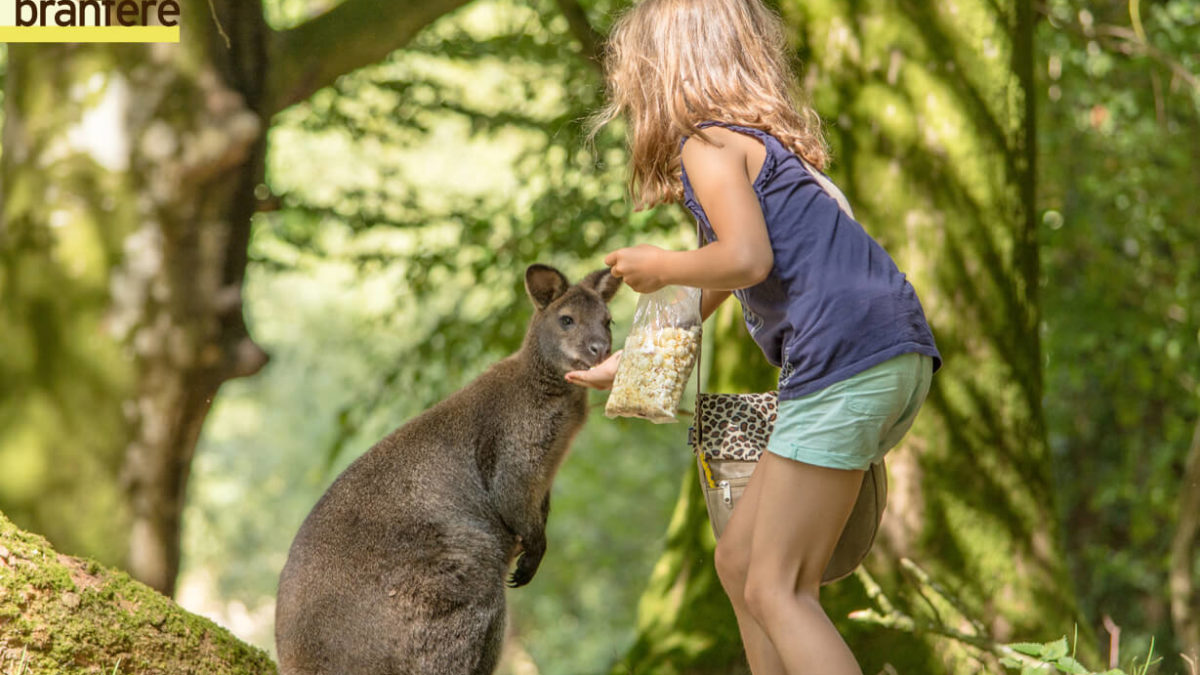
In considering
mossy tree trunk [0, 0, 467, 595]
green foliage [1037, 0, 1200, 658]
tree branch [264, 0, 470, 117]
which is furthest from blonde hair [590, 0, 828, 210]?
green foliage [1037, 0, 1200, 658]

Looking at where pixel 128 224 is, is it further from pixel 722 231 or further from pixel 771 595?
pixel 771 595

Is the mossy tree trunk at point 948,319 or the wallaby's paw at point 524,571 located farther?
the mossy tree trunk at point 948,319

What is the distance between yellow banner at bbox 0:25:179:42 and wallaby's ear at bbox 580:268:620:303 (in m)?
2.90

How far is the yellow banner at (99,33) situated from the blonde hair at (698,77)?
372 centimetres

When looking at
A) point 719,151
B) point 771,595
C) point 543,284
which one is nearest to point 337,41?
point 543,284

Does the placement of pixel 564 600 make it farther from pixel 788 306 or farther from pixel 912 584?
pixel 788 306

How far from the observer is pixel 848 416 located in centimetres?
320

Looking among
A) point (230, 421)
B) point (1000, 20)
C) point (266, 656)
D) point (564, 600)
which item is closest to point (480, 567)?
point (266, 656)

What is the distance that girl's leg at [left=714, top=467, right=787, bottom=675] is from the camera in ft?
11.3

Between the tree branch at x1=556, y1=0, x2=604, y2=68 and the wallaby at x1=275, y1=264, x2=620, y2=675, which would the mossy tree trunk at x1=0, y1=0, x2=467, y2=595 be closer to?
the tree branch at x1=556, y1=0, x2=604, y2=68

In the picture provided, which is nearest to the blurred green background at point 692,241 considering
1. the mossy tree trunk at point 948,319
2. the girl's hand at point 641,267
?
the mossy tree trunk at point 948,319

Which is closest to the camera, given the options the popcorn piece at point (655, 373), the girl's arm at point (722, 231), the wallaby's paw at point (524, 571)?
Answer: the girl's arm at point (722, 231)

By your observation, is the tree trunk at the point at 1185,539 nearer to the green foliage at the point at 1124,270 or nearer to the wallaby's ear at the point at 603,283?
the green foliage at the point at 1124,270

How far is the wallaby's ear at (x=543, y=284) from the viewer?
523 centimetres
